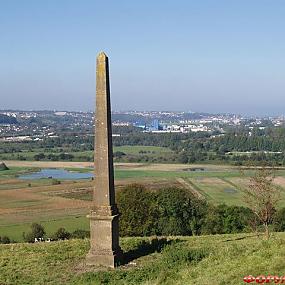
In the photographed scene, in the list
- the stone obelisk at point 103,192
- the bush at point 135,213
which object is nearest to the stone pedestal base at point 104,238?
the stone obelisk at point 103,192

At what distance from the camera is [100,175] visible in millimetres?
14711

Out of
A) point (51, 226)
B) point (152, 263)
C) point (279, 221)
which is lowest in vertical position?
point (51, 226)

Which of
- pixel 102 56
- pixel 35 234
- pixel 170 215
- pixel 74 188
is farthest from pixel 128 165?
pixel 102 56

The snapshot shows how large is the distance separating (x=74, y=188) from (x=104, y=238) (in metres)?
54.3

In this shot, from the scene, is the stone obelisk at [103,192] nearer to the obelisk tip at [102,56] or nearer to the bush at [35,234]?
the obelisk tip at [102,56]

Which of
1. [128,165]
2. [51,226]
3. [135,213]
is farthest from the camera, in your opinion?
[128,165]

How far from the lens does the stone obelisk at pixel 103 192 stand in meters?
14.5

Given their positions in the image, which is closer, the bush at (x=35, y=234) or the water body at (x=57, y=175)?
the bush at (x=35, y=234)

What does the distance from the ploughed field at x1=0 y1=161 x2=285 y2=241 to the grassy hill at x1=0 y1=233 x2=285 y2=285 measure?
24669 mm

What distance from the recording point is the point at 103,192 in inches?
578

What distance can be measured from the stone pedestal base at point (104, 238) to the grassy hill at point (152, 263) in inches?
13.5

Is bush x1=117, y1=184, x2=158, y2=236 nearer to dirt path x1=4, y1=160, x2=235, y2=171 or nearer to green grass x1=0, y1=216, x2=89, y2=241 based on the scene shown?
green grass x1=0, y1=216, x2=89, y2=241

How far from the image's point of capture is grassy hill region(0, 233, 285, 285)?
11.2 m

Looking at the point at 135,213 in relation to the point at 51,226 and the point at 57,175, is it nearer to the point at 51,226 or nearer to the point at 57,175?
the point at 51,226
